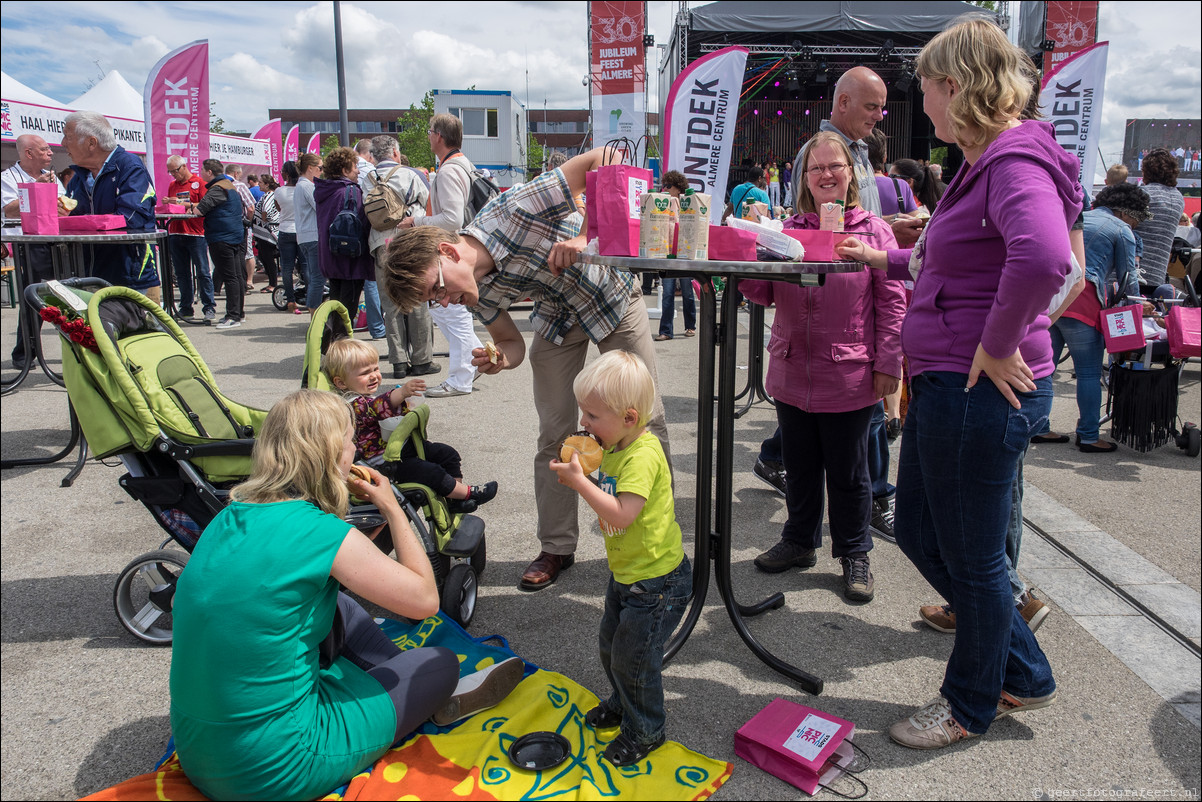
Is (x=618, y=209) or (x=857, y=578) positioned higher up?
(x=618, y=209)

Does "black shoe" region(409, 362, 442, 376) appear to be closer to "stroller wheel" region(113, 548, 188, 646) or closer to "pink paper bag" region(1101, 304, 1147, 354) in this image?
"stroller wheel" region(113, 548, 188, 646)

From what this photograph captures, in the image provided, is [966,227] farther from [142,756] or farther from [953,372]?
[142,756]

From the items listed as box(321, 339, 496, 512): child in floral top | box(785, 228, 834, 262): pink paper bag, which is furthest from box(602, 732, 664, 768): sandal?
box(785, 228, 834, 262): pink paper bag

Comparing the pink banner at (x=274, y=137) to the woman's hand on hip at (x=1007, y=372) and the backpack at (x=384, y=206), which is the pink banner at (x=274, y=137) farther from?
the woman's hand on hip at (x=1007, y=372)

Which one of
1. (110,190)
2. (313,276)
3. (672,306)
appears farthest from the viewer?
(672,306)

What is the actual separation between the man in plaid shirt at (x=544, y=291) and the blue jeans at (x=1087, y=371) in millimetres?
3673

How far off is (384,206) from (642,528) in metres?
5.44

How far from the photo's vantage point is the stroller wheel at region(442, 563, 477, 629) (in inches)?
118

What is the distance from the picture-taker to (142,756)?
7.65 ft

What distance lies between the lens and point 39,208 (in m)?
5.36

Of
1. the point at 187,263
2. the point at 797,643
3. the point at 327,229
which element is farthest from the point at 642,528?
the point at 187,263

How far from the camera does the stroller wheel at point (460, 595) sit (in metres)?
2.99

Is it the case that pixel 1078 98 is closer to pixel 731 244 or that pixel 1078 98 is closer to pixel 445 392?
pixel 445 392

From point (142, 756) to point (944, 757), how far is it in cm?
233
